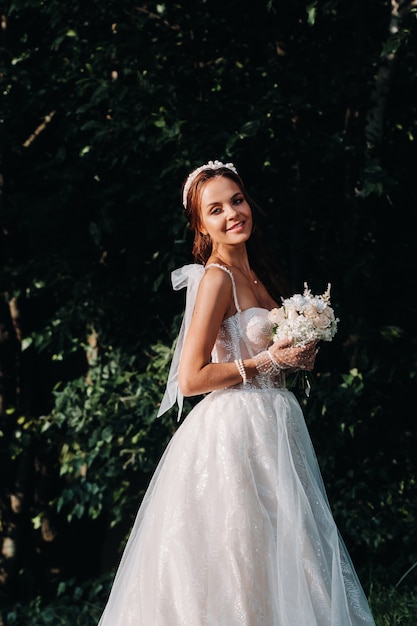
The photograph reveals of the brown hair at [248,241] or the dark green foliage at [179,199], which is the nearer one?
the brown hair at [248,241]

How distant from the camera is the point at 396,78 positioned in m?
5.16

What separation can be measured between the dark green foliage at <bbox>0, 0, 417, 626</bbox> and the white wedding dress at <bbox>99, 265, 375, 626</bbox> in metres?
1.67

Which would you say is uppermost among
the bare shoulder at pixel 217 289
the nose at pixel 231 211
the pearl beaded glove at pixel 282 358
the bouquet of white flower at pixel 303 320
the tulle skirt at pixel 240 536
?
the nose at pixel 231 211

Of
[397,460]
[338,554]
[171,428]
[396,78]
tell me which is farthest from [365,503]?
[396,78]

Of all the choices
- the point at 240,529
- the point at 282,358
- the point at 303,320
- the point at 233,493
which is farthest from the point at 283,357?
the point at 240,529

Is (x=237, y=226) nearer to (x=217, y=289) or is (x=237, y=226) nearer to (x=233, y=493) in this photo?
(x=217, y=289)

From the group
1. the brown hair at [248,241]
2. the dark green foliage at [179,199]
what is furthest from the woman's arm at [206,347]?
the dark green foliage at [179,199]

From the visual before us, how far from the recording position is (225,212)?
3303 millimetres

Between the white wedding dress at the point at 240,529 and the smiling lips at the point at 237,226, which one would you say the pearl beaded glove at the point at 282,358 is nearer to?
the white wedding dress at the point at 240,529

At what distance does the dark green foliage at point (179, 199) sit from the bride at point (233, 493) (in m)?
1.56

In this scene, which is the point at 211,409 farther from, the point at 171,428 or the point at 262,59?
the point at 262,59

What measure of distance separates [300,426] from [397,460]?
212 centimetres

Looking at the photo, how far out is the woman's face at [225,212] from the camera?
3291mm

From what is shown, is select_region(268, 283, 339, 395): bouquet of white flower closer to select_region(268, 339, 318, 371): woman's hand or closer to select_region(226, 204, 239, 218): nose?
select_region(268, 339, 318, 371): woman's hand
